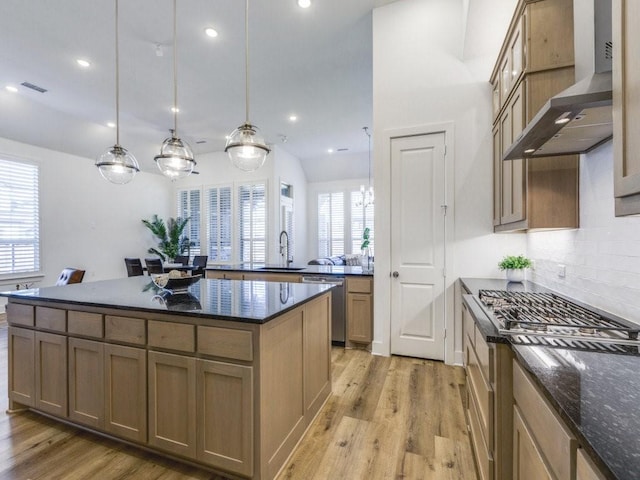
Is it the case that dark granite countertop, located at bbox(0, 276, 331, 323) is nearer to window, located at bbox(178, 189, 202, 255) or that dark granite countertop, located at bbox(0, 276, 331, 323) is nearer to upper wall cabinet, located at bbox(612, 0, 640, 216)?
upper wall cabinet, located at bbox(612, 0, 640, 216)

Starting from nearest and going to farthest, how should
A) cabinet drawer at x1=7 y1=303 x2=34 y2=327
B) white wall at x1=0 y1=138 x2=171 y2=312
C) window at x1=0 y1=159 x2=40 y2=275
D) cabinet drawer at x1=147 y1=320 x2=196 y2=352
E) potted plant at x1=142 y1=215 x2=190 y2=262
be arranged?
cabinet drawer at x1=147 y1=320 x2=196 y2=352 < cabinet drawer at x1=7 y1=303 x2=34 y2=327 < window at x1=0 y1=159 x2=40 y2=275 < white wall at x1=0 y1=138 x2=171 y2=312 < potted plant at x1=142 y1=215 x2=190 y2=262

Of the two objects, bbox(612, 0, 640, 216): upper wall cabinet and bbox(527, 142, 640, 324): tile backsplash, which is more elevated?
bbox(612, 0, 640, 216): upper wall cabinet

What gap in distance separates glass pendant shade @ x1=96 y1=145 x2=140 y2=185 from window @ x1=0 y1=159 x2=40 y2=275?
419 cm

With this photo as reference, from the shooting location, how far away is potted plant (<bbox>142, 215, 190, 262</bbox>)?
7.94 m

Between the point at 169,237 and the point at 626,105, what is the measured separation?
8.77 meters

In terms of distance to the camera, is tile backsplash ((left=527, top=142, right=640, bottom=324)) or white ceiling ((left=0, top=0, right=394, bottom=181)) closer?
tile backsplash ((left=527, top=142, right=640, bottom=324))

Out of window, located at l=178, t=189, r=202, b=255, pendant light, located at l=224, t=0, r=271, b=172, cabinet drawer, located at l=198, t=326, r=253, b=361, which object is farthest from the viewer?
window, located at l=178, t=189, r=202, b=255

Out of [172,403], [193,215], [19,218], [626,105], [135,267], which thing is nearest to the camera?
[626,105]

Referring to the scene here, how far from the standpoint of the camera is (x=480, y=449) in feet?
5.24

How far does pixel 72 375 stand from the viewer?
200 centimetres

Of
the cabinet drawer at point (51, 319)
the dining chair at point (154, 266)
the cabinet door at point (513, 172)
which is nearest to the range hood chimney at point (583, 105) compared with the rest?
the cabinet door at point (513, 172)

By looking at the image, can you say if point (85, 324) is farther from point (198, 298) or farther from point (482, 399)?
point (482, 399)

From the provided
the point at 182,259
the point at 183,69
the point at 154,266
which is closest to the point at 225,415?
the point at 183,69

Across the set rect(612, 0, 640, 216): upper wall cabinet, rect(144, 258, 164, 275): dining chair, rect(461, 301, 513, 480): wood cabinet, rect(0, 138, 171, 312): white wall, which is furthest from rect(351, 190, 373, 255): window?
rect(612, 0, 640, 216): upper wall cabinet
